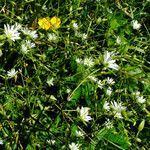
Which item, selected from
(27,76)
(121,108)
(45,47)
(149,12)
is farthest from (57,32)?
(149,12)

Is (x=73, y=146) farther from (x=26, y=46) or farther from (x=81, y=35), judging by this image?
(x=81, y=35)

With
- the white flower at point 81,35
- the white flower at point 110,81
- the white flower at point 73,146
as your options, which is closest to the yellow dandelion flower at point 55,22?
the white flower at point 81,35

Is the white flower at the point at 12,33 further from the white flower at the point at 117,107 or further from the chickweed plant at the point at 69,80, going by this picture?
the white flower at the point at 117,107

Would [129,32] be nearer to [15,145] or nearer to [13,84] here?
[13,84]

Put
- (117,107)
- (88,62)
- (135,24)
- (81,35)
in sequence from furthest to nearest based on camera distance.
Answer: (135,24), (81,35), (88,62), (117,107)

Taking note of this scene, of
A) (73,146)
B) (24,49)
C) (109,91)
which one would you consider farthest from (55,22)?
(73,146)

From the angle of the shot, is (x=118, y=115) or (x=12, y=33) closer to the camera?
(x=12, y=33)

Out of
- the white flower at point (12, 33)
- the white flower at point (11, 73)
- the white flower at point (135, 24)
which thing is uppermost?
the white flower at point (12, 33)

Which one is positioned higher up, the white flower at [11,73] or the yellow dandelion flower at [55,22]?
the yellow dandelion flower at [55,22]

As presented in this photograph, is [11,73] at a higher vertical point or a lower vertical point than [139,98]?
higher
